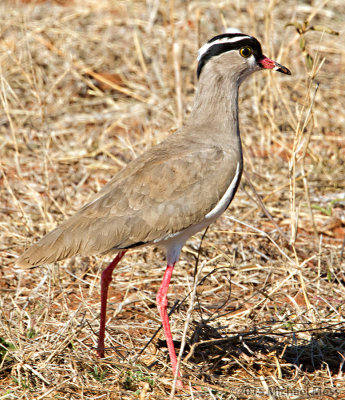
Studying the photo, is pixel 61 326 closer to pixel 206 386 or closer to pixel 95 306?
pixel 95 306

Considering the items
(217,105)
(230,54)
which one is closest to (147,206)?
(217,105)

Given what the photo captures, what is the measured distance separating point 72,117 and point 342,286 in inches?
160

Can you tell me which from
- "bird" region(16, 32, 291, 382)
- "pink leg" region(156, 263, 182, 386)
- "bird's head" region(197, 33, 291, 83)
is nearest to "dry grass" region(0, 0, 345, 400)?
"pink leg" region(156, 263, 182, 386)

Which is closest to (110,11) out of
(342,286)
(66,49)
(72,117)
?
(66,49)

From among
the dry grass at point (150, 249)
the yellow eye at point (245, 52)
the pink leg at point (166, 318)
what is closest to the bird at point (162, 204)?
the pink leg at point (166, 318)

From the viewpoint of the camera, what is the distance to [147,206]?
3.95 m

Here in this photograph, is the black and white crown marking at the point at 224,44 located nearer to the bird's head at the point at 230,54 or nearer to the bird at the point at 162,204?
the bird's head at the point at 230,54

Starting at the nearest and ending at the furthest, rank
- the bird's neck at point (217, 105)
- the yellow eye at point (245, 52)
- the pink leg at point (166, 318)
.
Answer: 1. the pink leg at point (166, 318)
2. the bird's neck at point (217, 105)
3. the yellow eye at point (245, 52)

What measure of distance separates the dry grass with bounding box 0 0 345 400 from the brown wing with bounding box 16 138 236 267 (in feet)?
1.28

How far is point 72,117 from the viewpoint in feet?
25.2

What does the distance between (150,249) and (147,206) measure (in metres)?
1.53

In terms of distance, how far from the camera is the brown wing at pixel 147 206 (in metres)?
3.86

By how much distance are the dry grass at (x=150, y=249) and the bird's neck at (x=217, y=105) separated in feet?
1.50

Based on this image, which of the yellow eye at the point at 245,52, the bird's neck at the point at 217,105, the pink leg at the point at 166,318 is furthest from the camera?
the yellow eye at the point at 245,52
